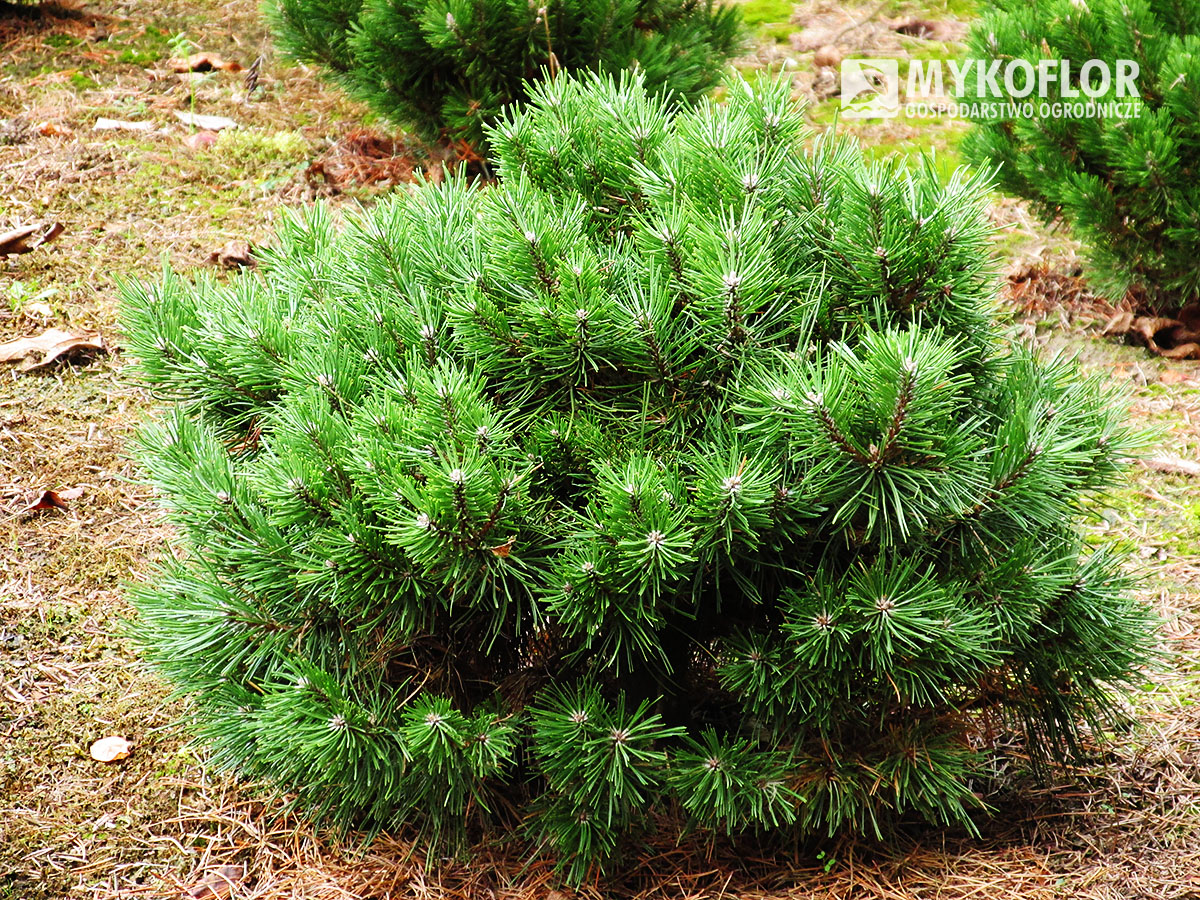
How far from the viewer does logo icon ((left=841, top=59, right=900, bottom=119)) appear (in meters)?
5.36

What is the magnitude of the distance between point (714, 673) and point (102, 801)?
1.37 meters

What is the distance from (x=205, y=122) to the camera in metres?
4.99

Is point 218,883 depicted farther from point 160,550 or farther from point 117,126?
point 117,126

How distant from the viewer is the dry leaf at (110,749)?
95.1 inches

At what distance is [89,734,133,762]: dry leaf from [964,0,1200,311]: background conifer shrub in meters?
3.24

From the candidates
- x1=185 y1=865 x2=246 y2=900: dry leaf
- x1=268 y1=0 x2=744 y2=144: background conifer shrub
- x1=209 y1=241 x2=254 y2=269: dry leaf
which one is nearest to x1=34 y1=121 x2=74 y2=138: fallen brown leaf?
x1=268 y1=0 x2=744 y2=144: background conifer shrub

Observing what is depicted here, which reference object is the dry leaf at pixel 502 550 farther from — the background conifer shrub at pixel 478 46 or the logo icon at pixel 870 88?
the logo icon at pixel 870 88

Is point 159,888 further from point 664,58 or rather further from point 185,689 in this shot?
point 664,58

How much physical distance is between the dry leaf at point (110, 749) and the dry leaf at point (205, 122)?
11.1 ft

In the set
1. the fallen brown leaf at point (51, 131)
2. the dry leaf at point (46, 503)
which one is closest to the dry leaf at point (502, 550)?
the dry leaf at point (46, 503)

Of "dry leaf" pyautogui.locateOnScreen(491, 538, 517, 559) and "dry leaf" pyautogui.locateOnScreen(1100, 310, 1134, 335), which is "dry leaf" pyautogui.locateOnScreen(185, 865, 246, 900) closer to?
"dry leaf" pyautogui.locateOnScreen(491, 538, 517, 559)

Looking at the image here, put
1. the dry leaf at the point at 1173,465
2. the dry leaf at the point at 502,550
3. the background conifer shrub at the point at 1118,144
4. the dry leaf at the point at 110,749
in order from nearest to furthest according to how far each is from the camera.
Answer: the dry leaf at the point at 502,550 → the dry leaf at the point at 110,749 → the dry leaf at the point at 1173,465 → the background conifer shrub at the point at 1118,144

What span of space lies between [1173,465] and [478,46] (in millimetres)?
2833

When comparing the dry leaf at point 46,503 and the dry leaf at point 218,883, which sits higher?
the dry leaf at point 46,503
